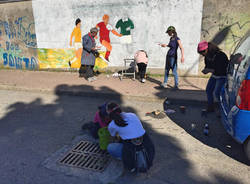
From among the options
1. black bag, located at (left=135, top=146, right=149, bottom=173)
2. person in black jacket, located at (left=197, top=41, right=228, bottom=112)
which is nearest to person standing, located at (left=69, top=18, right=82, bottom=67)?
person in black jacket, located at (left=197, top=41, right=228, bottom=112)

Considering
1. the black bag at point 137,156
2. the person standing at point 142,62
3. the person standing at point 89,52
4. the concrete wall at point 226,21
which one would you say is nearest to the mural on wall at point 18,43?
the person standing at point 89,52

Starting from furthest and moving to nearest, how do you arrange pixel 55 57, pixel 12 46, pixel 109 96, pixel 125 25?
1. pixel 12 46
2. pixel 55 57
3. pixel 125 25
4. pixel 109 96

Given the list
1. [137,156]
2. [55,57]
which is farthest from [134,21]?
[137,156]

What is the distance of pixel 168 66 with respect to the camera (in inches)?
267

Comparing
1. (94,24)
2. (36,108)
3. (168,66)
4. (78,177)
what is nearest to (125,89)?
(168,66)

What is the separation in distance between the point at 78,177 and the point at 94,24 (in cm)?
711

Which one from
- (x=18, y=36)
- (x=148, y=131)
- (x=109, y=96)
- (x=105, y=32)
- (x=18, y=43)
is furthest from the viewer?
(x=18, y=43)

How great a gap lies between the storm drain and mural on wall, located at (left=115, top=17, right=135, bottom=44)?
5.68m

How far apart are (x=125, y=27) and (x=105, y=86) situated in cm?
268

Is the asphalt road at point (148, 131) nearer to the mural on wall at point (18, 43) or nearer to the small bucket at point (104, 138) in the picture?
the small bucket at point (104, 138)

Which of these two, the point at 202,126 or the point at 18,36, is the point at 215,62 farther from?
the point at 18,36

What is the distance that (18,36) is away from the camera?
10367 mm

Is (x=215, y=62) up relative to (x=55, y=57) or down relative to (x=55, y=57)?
up

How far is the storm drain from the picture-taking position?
3.49 meters
